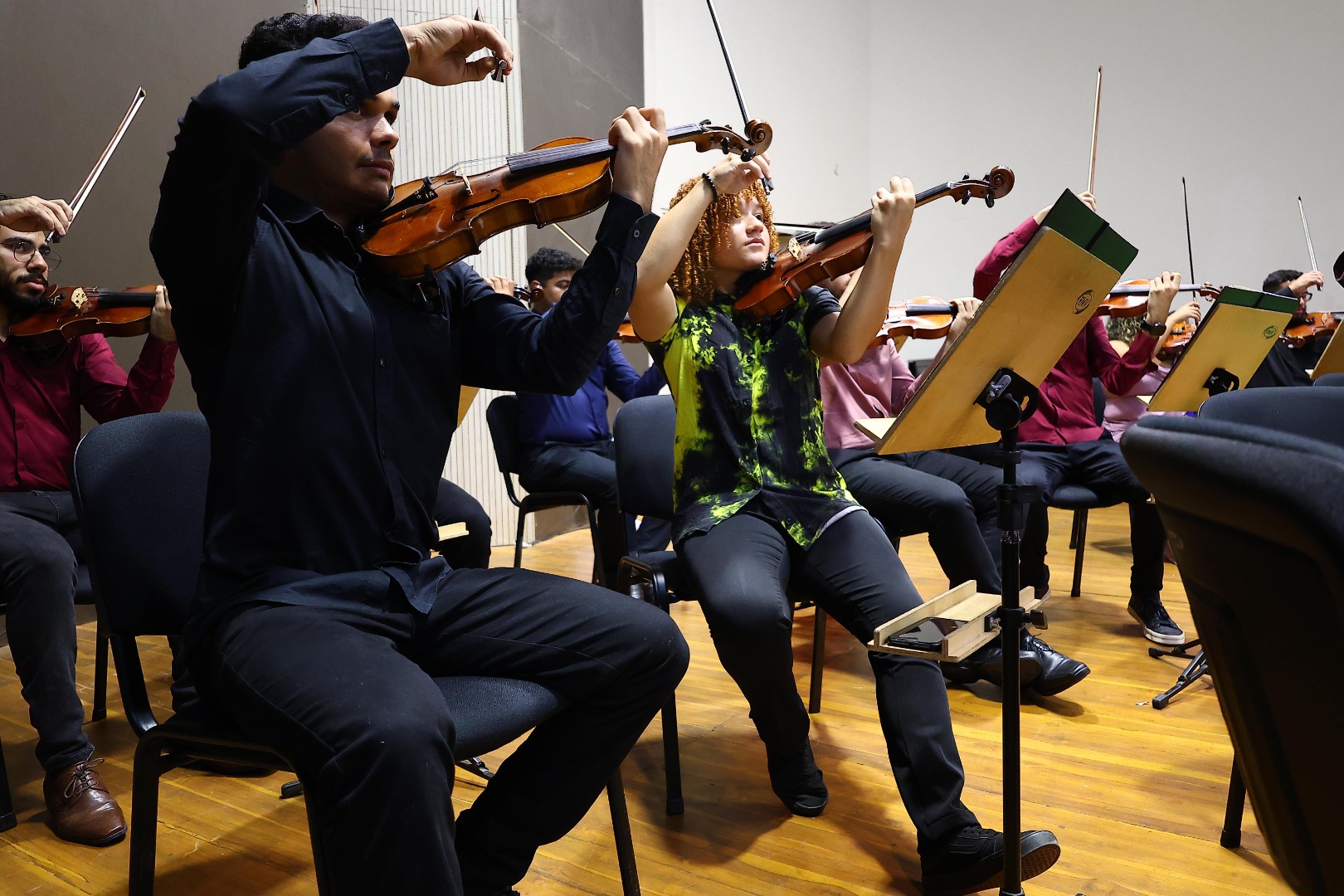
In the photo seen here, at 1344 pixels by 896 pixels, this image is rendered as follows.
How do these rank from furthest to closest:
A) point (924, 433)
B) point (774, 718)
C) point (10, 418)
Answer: point (10, 418)
point (774, 718)
point (924, 433)

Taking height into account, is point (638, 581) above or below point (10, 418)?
below

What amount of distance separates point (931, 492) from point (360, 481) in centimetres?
163

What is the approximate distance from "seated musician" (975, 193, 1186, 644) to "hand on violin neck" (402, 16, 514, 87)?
5.80ft

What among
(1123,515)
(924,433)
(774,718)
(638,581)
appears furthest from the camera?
(1123,515)

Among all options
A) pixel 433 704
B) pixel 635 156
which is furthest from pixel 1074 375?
pixel 433 704

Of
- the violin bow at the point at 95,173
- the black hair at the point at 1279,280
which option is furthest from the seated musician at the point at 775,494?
the black hair at the point at 1279,280

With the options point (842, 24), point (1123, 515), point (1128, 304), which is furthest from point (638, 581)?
point (842, 24)

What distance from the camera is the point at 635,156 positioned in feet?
4.21

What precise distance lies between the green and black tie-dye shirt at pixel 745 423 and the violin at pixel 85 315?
149cm

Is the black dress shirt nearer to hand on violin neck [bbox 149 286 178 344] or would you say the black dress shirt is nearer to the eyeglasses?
hand on violin neck [bbox 149 286 178 344]

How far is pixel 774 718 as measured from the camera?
173 centimetres

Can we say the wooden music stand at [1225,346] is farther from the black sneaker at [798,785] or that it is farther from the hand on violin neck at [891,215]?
the black sneaker at [798,785]

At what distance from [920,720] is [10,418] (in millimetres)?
2152

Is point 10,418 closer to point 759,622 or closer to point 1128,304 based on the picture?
point 759,622
